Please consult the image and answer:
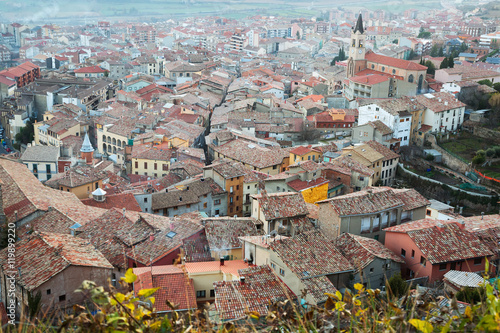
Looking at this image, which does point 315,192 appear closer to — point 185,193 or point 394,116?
point 185,193

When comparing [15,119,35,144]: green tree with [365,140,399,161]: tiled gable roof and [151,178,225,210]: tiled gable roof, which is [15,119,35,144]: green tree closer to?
[151,178,225,210]: tiled gable roof

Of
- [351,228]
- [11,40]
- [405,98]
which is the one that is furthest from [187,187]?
[11,40]

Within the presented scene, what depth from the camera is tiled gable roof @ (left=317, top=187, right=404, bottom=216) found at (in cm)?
1506

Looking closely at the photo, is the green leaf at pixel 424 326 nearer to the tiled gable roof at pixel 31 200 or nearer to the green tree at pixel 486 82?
the tiled gable roof at pixel 31 200

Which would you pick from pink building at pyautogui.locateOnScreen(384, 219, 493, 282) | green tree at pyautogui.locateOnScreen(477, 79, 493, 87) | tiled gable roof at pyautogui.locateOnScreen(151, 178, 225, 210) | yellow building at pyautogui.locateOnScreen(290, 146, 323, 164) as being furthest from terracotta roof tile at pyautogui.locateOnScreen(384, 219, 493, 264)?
green tree at pyautogui.locateOnScreen(477, 79, 493, 87)

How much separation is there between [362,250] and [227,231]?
3.42 meters

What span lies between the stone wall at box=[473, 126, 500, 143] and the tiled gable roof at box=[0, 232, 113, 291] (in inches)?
808

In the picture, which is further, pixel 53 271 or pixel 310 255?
pixel 310 255

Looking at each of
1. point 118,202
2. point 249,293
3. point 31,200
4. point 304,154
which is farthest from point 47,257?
point 304,154

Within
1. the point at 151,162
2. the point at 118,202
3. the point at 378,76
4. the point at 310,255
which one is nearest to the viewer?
the point at 310,255

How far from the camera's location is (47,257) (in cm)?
1127

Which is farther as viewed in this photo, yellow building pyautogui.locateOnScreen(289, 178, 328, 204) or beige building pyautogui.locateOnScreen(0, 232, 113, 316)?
yellow building pyautogui.locateOnScreen(289, 178, 328, 204)

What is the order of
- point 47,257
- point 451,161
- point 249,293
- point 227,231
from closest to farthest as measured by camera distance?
point 249,293 → point 47,257 → point 227,231 → point 451,161

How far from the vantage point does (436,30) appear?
268 ft
